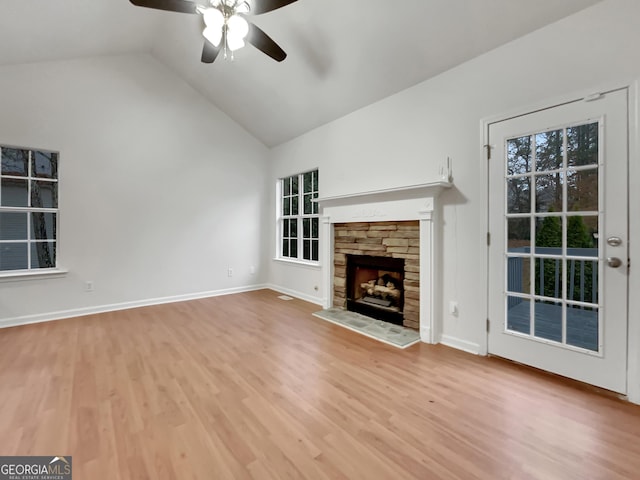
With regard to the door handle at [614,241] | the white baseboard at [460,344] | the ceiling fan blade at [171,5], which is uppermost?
the ceiling fan blade at [171,5]

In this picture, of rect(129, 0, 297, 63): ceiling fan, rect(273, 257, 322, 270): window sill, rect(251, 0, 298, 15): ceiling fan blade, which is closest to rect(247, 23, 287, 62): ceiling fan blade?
rect(129, 0, 297, 63): ceiling fan

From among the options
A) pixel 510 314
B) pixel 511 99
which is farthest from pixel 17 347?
pixel 511 99

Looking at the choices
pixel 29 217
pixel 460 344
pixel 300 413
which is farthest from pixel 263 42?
pixel 29 217

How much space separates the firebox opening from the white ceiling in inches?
81.5

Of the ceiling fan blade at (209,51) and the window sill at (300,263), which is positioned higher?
the ceiling fan blade at (209,51)

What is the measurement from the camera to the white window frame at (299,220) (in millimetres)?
4832

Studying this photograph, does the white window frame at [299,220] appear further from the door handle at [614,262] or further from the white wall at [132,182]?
the door handle at [614,262]

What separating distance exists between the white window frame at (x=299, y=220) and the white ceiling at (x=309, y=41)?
3.39ft

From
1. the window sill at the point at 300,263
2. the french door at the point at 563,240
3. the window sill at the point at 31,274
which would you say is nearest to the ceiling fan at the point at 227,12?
the french door at the point at 563,240

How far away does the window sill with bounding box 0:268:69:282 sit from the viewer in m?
3.49

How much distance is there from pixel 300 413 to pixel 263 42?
299cm

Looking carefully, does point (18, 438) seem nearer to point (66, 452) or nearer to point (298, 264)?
point (66, 452)

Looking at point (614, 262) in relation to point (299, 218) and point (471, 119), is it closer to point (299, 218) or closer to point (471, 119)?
point (471, 119)

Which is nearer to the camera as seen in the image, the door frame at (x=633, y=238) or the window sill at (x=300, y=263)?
the door frame at (x=633, y=238)
